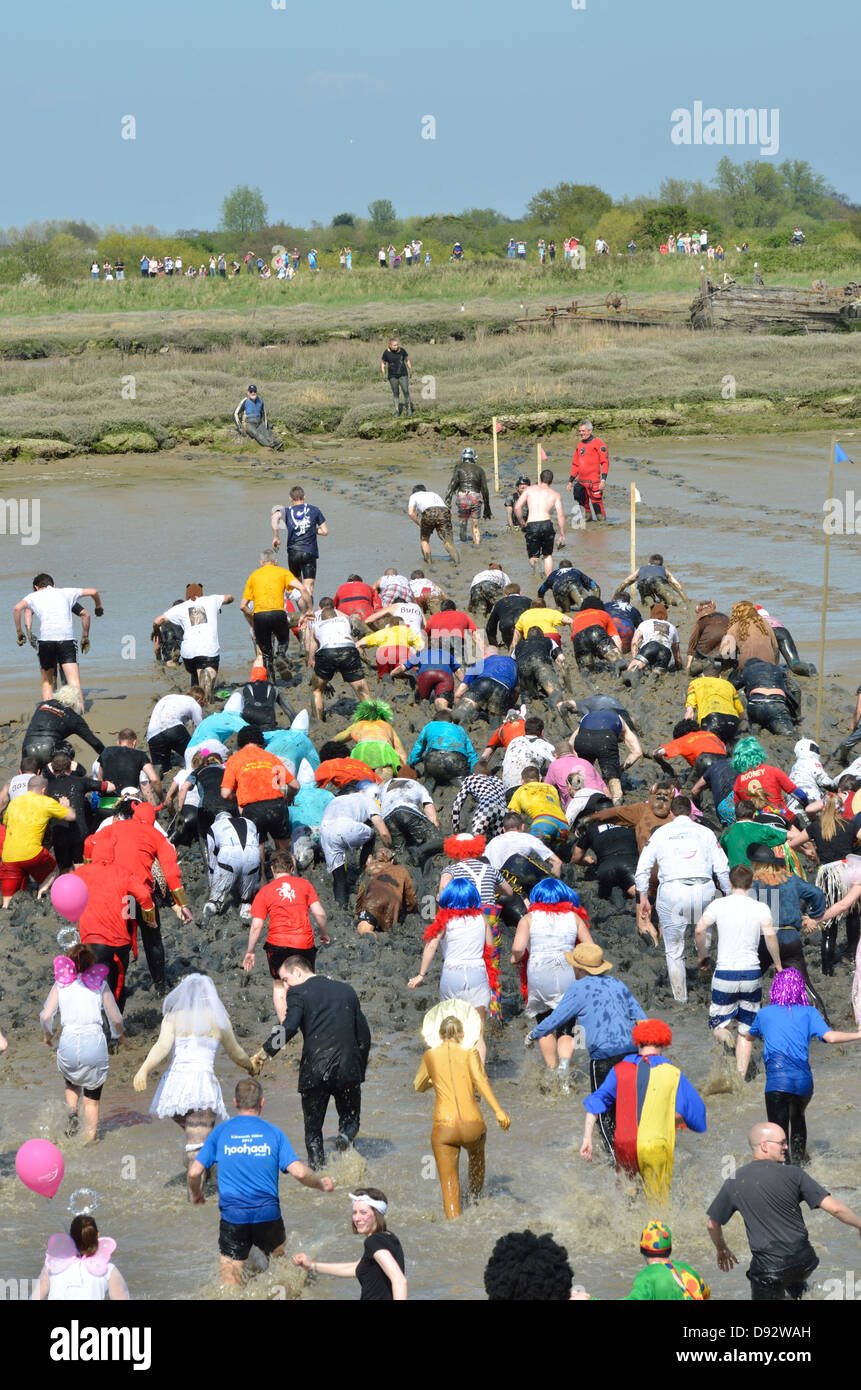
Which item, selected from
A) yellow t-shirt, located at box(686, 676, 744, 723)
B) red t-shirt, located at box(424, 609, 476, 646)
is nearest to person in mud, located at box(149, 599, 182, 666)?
red t-shirt, located at box(424, 609, 476, 646)

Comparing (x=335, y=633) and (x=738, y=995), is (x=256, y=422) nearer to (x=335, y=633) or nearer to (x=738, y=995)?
(x=335, y=633)

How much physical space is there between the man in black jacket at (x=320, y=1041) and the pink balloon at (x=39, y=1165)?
4.01 feet

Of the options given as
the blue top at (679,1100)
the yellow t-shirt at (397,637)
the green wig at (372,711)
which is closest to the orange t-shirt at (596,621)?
the yellow t-shirt at (397,637)

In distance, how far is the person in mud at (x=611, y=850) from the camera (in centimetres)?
1159

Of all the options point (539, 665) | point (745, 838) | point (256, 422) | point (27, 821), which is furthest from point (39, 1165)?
point (256, 422)

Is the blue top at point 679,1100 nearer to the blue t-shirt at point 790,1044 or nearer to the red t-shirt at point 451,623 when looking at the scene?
the blue t-shirt at point 790,1044

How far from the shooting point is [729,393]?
111 ft

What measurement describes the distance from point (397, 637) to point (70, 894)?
21.5 ft

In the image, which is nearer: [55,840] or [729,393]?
[55,840]

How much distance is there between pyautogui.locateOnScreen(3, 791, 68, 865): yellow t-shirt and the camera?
12023 mm

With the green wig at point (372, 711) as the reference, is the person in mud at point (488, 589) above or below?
above

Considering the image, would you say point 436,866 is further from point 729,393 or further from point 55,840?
point 729,393
